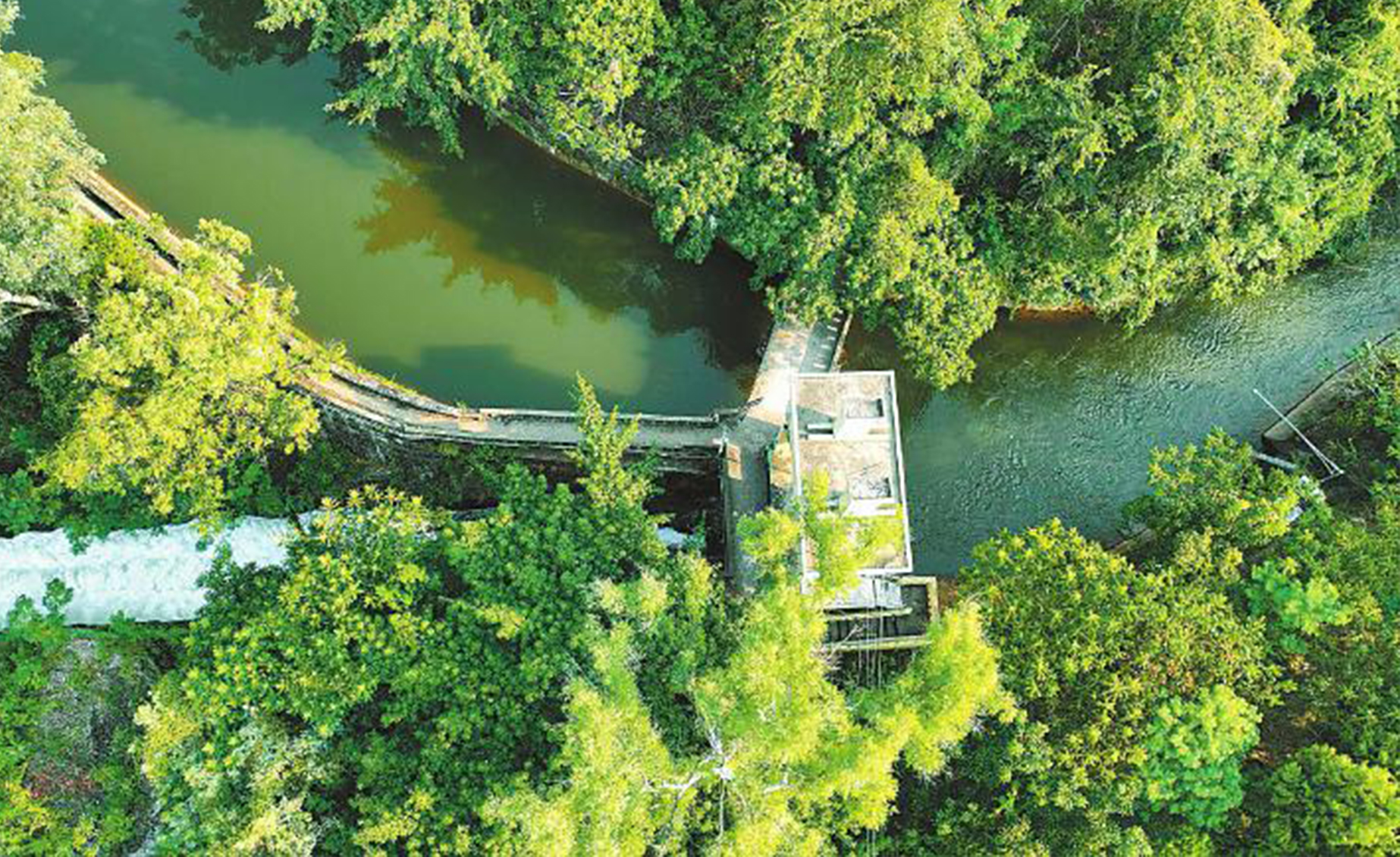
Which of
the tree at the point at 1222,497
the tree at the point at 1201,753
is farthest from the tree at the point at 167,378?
the tree at the point at 1222,497

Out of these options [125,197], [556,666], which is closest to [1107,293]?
[556,666]

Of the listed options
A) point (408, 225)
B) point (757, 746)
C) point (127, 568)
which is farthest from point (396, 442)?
point (757, 746)

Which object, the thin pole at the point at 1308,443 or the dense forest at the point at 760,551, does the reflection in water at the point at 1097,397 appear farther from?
the dense forest at the point at 760,551

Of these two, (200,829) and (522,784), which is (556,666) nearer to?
→ (522,784)

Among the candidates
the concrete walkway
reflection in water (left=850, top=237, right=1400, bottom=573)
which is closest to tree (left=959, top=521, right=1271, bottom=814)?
reflection in water (left=850, top=237, right=1400, bottom=573)

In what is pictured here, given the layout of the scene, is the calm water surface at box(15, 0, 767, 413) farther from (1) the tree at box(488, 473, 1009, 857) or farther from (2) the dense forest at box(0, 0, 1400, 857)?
(1) the tree at box(488, 473, 1009, 857)

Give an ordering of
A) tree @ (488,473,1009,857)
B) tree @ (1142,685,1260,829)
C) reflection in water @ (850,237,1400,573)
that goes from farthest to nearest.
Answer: reflection in water @ (850,237,1400,573)
tree @ (1142,685,1260,829)
tree @ (488,473,1009,857)

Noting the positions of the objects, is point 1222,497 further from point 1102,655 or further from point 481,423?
point 481,423
